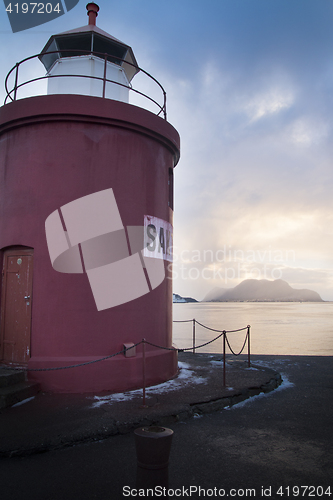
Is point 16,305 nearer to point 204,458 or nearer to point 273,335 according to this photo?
point 204,458

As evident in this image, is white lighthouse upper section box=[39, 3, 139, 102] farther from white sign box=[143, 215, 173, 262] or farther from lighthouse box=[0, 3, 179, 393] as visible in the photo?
white sign box=[143, 215, 173, 262]

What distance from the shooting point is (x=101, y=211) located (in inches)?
280

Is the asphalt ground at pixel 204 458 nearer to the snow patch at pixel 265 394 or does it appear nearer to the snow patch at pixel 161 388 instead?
the snow patch at pixel 265 394

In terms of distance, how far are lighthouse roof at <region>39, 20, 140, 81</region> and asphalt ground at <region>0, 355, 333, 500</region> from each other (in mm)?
7215

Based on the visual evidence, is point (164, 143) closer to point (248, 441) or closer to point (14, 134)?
point (14, 134)

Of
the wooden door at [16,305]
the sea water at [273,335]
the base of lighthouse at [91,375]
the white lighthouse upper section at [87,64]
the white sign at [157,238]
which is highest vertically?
the white lighthouse upper section at [87,64]

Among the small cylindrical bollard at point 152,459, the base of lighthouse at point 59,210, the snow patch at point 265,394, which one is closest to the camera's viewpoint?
the small cylindrical bollard at point 152,459

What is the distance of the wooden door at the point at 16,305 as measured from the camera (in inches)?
271

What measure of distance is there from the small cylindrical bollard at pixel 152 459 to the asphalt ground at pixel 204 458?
6 cm

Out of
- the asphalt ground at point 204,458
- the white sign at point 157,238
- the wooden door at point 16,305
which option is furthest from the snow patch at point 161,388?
the white sign at point 157,238

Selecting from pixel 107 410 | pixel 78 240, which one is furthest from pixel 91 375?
pixel 78 240

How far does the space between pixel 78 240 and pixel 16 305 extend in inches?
70.9

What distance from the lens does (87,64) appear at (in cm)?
784

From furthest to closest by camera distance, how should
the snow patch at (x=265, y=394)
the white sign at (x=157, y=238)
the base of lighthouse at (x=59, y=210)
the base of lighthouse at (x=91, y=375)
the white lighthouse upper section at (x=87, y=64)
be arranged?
1. the white lighthouse upper section at (x=87, y=64)
2. the white sign at (x=157, y=238)
3. the base of lighthouse at (x=59, y=210)
4. the base of lighthouse at (x=91, y=375)
5. the snow patch at (x=265, y=394)
